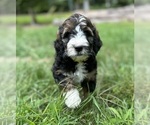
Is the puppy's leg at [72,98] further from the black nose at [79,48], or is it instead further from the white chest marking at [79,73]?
the black nose at [79,48]

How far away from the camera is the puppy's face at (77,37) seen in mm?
3279

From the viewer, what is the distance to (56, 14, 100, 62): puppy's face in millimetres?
3279

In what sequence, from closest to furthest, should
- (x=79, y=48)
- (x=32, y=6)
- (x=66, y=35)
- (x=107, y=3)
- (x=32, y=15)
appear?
(x=79, y=48)
(x=66, y=35)
(x=32, y=6)
(x=32, y=15)
(x=107, y=3)

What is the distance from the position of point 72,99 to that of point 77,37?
0.48 m

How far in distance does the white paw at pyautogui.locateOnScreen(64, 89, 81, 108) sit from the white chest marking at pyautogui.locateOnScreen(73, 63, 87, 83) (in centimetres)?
16

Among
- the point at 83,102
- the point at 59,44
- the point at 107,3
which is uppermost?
the point at 59,44

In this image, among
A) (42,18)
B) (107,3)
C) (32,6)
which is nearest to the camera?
(32,6)

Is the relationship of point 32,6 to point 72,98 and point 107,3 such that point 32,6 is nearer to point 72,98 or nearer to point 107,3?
point 107,3

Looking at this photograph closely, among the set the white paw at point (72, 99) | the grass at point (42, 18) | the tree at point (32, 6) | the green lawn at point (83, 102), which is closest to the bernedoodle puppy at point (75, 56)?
the white paw at point (72, 99)

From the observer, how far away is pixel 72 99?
346 cm

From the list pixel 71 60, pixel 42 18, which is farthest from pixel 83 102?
pixel 42 18

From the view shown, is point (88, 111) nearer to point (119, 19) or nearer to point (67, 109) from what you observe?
point (67, 109)

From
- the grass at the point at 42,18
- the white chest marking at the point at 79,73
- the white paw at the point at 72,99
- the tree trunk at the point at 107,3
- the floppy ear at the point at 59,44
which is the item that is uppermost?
the floppy ear at the point at 59,44

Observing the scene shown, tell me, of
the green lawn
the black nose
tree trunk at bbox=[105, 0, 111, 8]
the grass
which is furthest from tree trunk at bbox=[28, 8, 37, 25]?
the black nose
